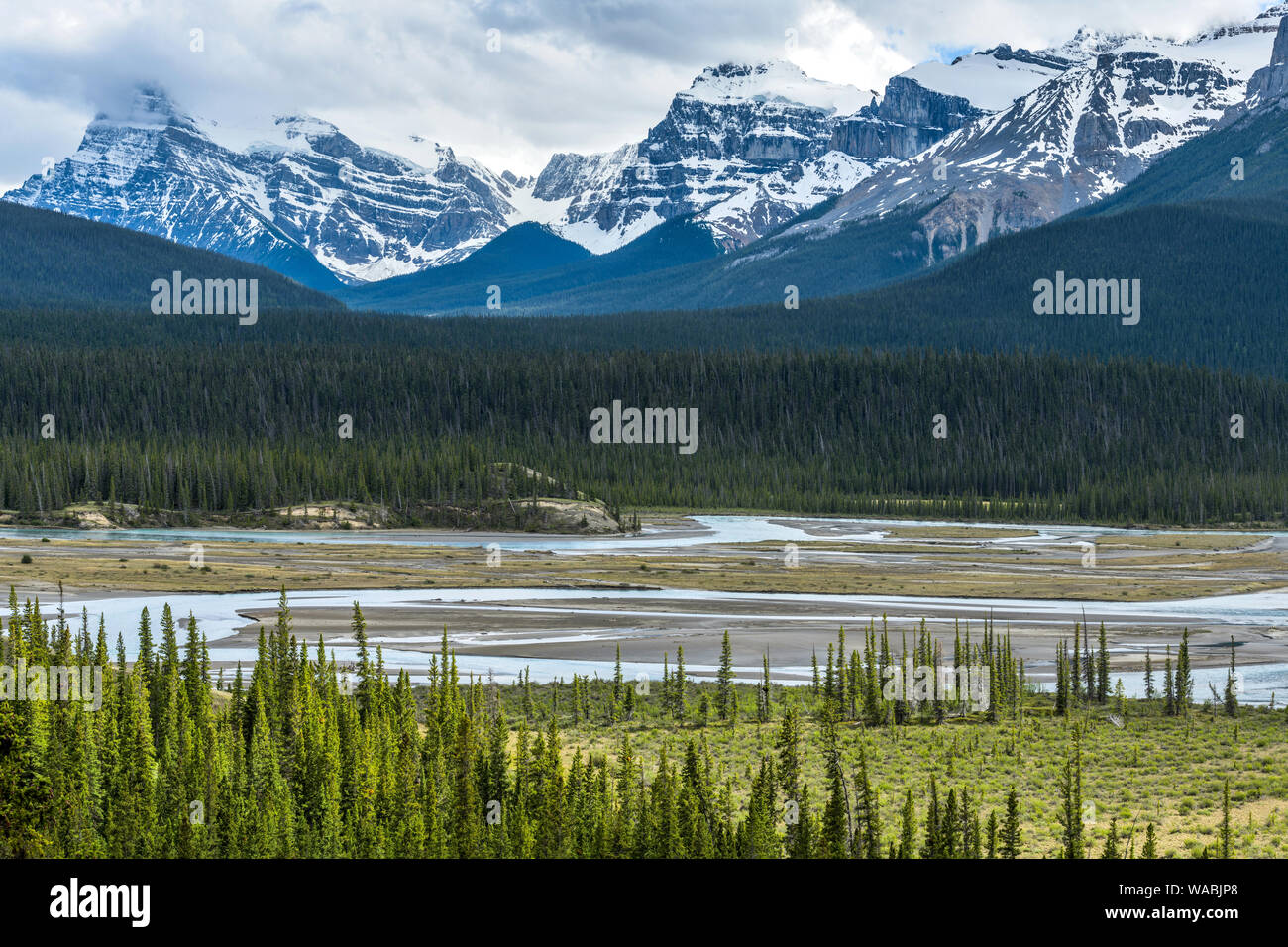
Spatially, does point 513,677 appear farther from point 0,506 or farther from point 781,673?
point 0,506

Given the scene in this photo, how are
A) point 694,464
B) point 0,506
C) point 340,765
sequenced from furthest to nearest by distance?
point 694,464 → point 0,506 → point 340,765

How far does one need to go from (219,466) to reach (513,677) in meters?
96.6

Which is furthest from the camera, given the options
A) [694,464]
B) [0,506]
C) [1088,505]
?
[694,464]

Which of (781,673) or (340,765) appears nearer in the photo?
(340,765)

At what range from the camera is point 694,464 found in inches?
7475
